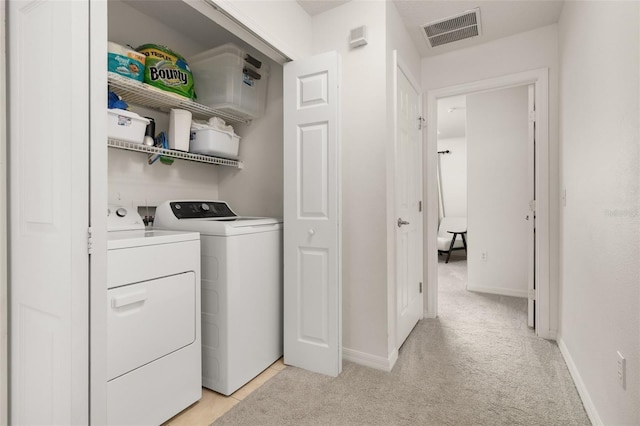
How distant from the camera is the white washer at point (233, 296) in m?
1.77

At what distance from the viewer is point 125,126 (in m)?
1.77

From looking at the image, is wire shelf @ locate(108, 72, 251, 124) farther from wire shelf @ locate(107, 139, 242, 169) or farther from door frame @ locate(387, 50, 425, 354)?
door frame @ locate(387, 50, 425, 354)

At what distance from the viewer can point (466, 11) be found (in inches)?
90.1

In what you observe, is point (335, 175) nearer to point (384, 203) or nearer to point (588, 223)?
point (384, 203)

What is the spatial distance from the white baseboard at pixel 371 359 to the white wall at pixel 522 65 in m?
1.42

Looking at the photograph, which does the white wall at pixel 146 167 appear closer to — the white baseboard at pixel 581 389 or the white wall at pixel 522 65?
the white wall at pixel 522 65

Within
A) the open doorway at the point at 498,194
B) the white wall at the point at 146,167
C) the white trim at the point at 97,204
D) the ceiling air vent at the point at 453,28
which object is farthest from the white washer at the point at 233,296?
the open doorway at the point at 498,194

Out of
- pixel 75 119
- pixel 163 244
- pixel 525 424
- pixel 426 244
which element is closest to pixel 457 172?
pixel 426 244

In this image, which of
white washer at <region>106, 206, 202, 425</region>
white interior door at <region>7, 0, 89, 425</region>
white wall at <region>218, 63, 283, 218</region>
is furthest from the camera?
white wall at <region>218, 63, 283, 218</region>

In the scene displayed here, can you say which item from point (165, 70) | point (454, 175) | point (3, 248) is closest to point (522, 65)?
point (165, 70)

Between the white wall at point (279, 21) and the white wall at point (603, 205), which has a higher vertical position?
the white wall at point (279, 21)

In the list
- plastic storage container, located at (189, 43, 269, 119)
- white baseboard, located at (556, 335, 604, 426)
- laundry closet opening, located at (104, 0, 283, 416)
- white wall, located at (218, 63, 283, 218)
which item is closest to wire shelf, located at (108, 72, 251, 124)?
laundry closet opening, located at (104, 0, 283, 416)

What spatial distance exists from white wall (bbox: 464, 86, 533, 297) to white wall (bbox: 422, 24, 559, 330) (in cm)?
131

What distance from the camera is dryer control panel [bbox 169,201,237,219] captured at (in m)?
2.09
